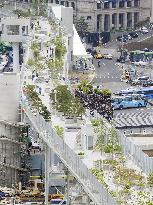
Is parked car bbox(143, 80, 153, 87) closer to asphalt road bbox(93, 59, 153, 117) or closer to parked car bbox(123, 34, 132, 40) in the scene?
asphalt road bbox(93, 59, 153, 117)

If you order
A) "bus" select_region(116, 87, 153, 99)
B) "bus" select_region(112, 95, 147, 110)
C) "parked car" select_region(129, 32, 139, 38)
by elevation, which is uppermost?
"parked car" select_region(129, 32, 139, 38)

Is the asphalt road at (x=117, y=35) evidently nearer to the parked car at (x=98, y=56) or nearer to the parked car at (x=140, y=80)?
the parked car at (x=98, y=56)

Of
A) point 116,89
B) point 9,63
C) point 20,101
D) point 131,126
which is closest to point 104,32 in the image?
point 9,63

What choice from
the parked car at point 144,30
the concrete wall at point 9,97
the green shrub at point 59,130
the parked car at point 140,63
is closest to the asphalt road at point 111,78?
the parked car at point 140,63

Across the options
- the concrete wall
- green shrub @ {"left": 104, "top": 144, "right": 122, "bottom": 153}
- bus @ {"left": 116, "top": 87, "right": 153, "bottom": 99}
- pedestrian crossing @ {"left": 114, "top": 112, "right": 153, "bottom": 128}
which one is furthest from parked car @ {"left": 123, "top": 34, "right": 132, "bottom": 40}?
green shrub @ {"left": 104, "top": 144, "right": 122, "bottom": 153}

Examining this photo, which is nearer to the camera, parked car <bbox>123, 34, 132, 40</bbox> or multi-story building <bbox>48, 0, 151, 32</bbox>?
parked car <bbox>123, 34, 132, 40</bbox>

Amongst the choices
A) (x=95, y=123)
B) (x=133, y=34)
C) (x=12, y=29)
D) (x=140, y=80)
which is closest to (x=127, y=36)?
(x=133, y=34)

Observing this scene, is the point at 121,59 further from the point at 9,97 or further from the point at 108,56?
the point at 9,97
